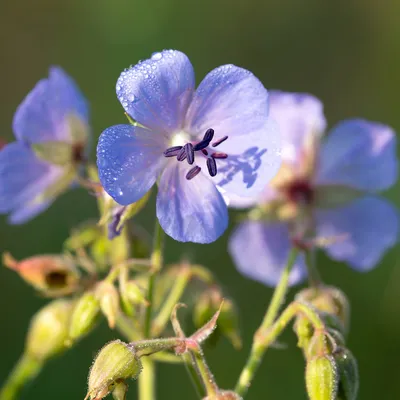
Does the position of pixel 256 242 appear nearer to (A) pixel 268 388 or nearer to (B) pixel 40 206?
(B) pixel 40 206

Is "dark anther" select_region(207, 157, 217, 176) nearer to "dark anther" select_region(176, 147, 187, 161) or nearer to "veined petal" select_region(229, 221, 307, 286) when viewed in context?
"dark anther" select_region(176, 147, 187, 161)

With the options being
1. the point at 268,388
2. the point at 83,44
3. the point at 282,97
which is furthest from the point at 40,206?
the point at 83,44

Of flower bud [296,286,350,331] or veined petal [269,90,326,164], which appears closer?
flower bud [296,286,350,331]

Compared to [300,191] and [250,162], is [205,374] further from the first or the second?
[300,191]

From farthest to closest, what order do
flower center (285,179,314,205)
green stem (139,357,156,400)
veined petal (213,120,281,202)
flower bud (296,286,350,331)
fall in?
flower center (285,179,314,205)
green stem (139,357,156,400)
flower bud (296,286,350,331)
veined petal (213,120,281,202)

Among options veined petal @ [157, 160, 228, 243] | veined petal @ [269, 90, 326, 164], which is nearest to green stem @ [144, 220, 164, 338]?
veined petal @ [157, 160, 228, 243]

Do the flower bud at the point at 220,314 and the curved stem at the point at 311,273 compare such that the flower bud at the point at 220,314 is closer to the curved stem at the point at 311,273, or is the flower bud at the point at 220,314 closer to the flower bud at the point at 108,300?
the curved stem at the point at 311,273
